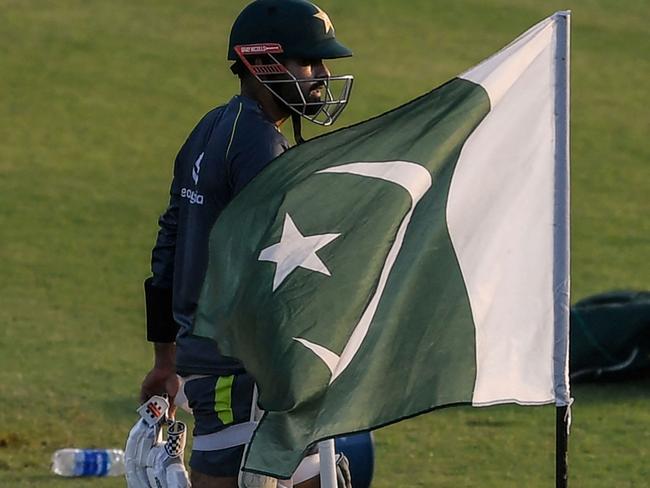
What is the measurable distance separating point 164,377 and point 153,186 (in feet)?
37.0

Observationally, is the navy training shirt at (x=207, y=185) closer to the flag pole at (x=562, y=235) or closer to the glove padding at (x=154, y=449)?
the glove padding at (x=154, y=449)

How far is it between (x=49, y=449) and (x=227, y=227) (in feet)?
13.2

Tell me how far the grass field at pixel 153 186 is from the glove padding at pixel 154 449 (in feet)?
7.18

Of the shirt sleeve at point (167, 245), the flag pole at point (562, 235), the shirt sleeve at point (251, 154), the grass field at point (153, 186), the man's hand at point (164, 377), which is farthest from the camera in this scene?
the grass field at point (153, 186)

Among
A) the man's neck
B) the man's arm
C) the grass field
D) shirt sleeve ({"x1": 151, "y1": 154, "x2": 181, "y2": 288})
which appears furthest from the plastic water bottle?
the man's neck

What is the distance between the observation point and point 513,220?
486cm

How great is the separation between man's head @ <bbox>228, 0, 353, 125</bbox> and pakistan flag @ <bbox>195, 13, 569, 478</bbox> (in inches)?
20.5

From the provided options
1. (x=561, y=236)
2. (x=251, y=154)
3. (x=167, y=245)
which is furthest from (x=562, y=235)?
(x=167, y=245)

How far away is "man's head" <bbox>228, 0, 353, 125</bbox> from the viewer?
5414 mm

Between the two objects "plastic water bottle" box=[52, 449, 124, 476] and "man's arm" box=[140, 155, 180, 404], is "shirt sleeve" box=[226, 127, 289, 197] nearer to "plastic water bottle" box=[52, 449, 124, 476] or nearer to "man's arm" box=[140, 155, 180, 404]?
"man's arm" box=[140, 155, 180, 404]

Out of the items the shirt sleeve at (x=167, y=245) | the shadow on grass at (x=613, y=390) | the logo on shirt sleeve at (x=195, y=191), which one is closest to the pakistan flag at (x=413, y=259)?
the logo on shirt sleeve at (x=195, y=191)

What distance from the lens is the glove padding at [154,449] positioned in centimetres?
575

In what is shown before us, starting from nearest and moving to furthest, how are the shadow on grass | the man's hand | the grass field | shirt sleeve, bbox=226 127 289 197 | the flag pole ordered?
the flag pole → shirt sleeve, bbox=226 127 289 197 → the man's hand → the grass field → the shadow on grass

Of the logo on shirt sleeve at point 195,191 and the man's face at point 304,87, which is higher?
the man's face at point 304,87
